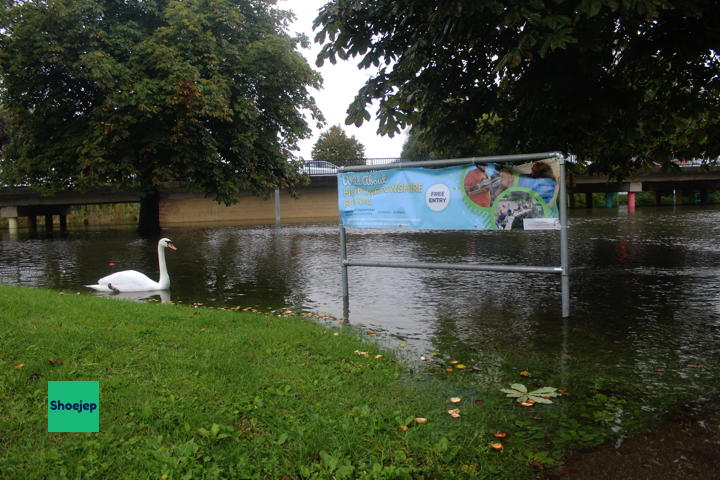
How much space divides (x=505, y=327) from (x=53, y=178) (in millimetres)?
19858

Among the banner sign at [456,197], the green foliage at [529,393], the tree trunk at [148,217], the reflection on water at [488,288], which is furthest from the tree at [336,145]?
the green foliage at [529,393]

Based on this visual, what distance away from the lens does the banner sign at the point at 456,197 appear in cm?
670

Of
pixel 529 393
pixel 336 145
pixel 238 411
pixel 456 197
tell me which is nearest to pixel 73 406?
pixel 238 411

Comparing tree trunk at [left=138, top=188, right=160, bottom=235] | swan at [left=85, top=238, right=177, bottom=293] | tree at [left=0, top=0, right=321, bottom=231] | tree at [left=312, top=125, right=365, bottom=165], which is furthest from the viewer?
tree at [left=312, top=125, right=365, bottom=165]

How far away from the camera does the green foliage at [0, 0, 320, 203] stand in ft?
60.2

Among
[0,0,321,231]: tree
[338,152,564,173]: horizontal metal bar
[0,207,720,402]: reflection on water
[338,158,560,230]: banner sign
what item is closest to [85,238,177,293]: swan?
[0,207,720,402]: reflection on water

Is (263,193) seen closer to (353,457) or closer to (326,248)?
(326,248)

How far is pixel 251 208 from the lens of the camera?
160 feet

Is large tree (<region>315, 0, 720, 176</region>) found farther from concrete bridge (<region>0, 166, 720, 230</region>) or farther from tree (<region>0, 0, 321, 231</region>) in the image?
concrete bridge (<region>0, 166, 720, 230</region>)

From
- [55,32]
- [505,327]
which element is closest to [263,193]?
[55,32]

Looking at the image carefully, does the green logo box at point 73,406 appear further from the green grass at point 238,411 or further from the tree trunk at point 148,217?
the tree trunk at point 148,217

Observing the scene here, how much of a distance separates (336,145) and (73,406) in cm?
6687

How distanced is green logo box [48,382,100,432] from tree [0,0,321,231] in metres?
16.3

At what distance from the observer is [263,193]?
24.1 metres
